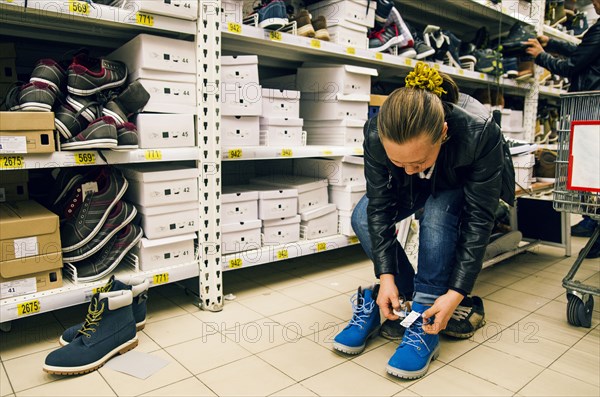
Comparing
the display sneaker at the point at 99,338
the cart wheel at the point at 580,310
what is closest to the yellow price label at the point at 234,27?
the display sneaker at the point at 99,338

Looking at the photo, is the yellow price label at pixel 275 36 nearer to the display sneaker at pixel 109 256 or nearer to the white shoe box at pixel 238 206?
the white shoe box at pixel 238 206

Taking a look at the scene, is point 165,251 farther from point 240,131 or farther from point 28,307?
point 240,131

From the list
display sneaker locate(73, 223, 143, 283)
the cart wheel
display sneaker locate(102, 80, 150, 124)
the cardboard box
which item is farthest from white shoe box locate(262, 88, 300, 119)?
the cart wheel

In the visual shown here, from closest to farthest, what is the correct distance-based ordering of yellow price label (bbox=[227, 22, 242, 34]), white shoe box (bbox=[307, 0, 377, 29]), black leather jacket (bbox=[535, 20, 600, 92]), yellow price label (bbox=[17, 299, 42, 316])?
yellow price label (bbox=[17, 299, 42, 316]), yellow price label (bbox=[227, 22, 242, 34]), black leather jacket (bbox=[535, 20, 600, 92]), white shoe box (bbox=[307, 0, 377, 29])

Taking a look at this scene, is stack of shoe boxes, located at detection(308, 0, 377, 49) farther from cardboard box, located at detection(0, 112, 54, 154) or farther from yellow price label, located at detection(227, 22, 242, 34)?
cardboard box, located at detection(0, 112, 54, 154)

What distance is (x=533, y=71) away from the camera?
3.54 m

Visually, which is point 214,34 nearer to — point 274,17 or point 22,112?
point 274,17

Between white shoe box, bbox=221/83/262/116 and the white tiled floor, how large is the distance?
81cm

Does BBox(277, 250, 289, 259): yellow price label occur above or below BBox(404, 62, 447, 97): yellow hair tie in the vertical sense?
below

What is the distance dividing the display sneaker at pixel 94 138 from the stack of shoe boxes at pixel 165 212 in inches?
9.4

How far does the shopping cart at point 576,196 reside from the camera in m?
1.66

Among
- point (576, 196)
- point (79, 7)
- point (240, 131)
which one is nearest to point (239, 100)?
point (240, 131)

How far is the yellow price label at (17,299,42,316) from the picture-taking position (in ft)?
4.56

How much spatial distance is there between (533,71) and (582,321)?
2517 millimetres
